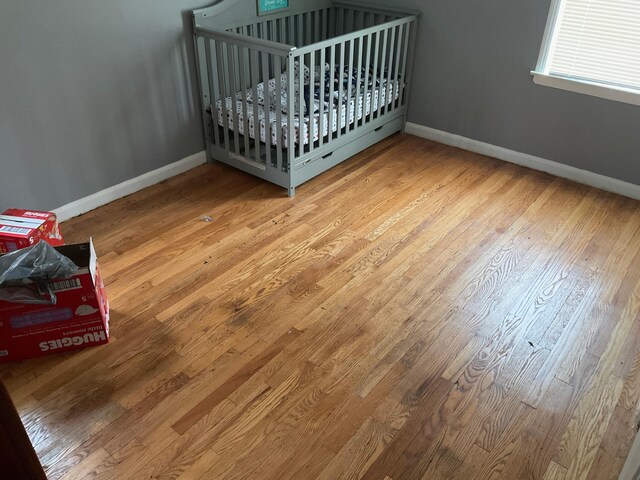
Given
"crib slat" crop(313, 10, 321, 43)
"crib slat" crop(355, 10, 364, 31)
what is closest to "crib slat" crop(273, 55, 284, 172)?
"crib slat" crop(313, 10, 321, 43)

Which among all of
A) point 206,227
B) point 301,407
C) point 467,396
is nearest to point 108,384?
point 301,407

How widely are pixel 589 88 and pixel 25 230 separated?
3.04 m

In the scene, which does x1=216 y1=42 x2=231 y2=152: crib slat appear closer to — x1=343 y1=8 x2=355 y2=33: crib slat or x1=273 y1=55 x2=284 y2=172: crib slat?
x1=273 y1=55 x2=284 y2=172: crib slat

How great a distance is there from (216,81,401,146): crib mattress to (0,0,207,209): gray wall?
29 centimetres

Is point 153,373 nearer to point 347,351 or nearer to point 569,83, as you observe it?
point 347,351

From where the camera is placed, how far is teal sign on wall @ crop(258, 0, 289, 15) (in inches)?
125

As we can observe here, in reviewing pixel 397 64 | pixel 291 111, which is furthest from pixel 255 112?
pixel 397 64

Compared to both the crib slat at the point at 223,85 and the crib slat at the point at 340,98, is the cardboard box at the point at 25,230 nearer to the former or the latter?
the crib slat at the point at 223,85

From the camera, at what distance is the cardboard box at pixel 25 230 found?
6.42 ft

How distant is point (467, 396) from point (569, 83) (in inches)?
85.9

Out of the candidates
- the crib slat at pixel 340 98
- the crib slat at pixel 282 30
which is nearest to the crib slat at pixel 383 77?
the crib slat at pixel 340 98

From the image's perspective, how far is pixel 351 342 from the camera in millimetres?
1979

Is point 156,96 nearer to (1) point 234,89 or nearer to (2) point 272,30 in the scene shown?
(1) point 234,89

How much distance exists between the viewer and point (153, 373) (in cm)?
183
